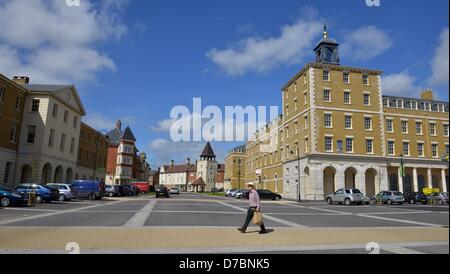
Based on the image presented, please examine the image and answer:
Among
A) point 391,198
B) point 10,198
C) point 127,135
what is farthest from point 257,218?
point 127,135

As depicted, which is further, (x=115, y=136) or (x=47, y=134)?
(x=115, y=136)

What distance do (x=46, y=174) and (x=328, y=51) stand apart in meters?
46.0

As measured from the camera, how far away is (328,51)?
182 ft

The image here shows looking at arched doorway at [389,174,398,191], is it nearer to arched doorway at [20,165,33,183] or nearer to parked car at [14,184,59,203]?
parked car at [14,184,59,203]

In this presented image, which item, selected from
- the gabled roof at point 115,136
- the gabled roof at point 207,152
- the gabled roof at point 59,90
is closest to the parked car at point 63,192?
the gabled roof at point 59,90

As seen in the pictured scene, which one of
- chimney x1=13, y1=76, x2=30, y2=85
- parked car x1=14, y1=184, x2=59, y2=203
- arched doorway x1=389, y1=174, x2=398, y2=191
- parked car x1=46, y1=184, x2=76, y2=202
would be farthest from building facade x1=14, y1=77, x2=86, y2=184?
arched doorway x1=389, y1=174, x2=398, y2=191

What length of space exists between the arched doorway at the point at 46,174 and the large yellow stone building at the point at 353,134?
105ft

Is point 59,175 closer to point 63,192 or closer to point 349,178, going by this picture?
point 63,192

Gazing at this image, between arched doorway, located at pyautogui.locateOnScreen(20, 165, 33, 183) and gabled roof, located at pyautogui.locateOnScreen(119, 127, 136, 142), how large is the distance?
4356cm

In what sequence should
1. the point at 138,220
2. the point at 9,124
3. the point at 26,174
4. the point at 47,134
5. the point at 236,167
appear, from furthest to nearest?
the point at 236,167
the point at 47,134
the point at 26,174
the point at 9,124
the point at 138,220

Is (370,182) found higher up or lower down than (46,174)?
higher up

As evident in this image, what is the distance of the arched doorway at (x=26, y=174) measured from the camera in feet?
126

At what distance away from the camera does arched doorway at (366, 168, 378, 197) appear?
4976 cm
